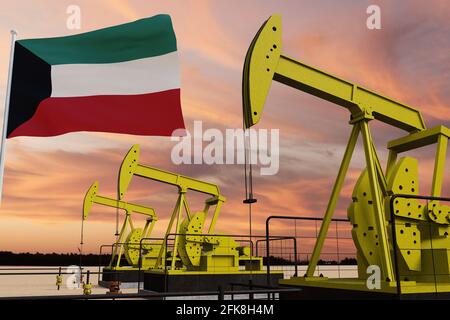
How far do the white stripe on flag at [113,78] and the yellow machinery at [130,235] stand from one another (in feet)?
43.3

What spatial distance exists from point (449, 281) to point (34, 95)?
20.9 feet

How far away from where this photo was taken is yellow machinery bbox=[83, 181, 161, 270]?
20.1 m

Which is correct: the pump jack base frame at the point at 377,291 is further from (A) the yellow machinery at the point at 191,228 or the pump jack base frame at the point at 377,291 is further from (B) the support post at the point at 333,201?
(A) the yellow machinery at the point at 191,228

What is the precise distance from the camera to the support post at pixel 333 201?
7344 millimetres

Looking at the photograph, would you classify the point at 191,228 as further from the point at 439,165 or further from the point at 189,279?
the point at 439,165

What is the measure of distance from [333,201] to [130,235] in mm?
16230

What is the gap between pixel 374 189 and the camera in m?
6.68

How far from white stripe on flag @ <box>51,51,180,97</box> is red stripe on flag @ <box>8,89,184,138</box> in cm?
12

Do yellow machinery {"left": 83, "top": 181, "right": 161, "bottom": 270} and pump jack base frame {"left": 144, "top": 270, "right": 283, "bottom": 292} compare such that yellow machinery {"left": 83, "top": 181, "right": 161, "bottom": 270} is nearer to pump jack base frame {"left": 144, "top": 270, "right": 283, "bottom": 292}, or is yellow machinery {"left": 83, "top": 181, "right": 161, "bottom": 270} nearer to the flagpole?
pump jack base frame {"left": 144, "top": 270, "right": 283, "bottom": 292}

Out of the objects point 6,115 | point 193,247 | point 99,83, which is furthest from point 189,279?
point 6,115

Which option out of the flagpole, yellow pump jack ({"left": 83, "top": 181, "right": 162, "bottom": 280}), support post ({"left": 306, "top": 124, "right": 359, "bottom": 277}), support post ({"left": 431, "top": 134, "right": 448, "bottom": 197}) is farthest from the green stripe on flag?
yellow pump jack ({"left": 83, "top": 181, "right": 162, "bottom": 280})

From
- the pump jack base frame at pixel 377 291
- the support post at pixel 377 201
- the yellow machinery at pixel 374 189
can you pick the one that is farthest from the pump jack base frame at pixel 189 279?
the support post at pixel 377 201

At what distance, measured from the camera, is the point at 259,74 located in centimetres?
638

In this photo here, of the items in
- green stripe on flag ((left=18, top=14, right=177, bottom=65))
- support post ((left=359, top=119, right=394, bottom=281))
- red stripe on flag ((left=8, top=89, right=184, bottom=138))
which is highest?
green stripe on flag ((left=18, top=14, right=177, bottom=65))
